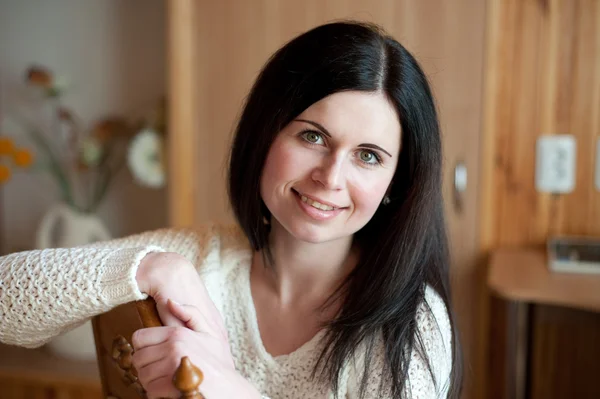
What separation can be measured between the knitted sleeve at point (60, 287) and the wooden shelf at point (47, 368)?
1075 millimetres

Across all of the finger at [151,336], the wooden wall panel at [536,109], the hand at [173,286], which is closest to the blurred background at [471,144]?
the wooden wall panel at [536,109]

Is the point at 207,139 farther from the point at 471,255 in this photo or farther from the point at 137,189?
the point at 471,255

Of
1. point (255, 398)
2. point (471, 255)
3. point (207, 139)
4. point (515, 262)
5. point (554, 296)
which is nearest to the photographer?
point (255, 398)

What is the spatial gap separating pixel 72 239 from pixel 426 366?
148cm

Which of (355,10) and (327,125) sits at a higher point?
(355,10)

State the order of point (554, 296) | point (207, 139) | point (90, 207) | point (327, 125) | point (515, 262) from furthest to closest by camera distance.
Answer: point (90, 207)
point (207, 139)
point (515, 262)
point (554, 296)
point (327, 125)

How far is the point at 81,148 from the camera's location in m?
2.30

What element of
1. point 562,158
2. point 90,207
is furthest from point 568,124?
point 90,207

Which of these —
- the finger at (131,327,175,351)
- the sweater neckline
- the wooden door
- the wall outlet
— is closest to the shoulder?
the sweater neckline

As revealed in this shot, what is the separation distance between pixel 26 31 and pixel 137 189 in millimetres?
730

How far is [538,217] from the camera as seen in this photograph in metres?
1.89

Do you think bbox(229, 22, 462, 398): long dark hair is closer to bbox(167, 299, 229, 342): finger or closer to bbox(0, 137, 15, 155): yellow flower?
bbox(167, 299, 229, 342): finger

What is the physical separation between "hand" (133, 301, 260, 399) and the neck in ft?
1.14

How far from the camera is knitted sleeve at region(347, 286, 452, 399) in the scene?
92 centimetres
